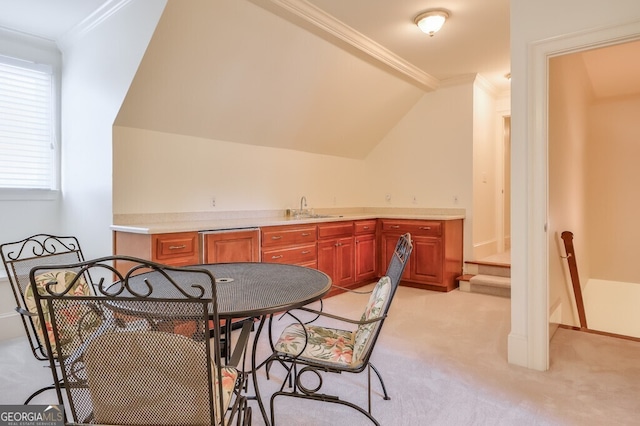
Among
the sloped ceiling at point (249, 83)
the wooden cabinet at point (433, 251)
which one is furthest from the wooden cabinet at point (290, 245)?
the wooden cabinet at point (433, 251)

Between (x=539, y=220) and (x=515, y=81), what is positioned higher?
(x=515, y=81)

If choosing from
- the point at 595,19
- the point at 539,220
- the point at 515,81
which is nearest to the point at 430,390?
the point at 539,220

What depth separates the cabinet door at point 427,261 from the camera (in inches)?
177

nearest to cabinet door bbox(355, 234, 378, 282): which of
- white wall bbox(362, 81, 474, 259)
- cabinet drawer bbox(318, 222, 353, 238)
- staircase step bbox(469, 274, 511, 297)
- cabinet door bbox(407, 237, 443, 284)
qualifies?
cabinet drawer bbox(318, 222, 353, 238)

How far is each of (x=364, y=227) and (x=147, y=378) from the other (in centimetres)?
383

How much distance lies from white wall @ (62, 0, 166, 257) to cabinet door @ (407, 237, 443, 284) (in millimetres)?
3303

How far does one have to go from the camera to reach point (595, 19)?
2.28 meters

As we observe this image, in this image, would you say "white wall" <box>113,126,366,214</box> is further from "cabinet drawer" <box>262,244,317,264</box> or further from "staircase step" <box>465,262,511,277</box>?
"staircase step" <box>465,262,511,277</box>

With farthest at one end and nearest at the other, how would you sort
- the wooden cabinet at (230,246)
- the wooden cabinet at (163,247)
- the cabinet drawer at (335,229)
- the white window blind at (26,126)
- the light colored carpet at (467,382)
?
the cabinet drawer at (335,229) < the white window blind at (26,126) < the wooden cabinet at (230,246) < the wooden cabinet at (163,247) < the light colored carpet at (467,382)

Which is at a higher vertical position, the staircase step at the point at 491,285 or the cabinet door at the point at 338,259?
the cabinet door at the point at 338,259

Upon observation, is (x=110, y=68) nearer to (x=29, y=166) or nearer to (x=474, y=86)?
(x=29, y=166)

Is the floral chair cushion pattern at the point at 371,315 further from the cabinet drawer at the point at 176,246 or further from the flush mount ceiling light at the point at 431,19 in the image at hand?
the flush mount ceiling light at the point at 431,19

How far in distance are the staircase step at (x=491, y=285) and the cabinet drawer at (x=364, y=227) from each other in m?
1.33

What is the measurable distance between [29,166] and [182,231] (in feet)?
6.11
